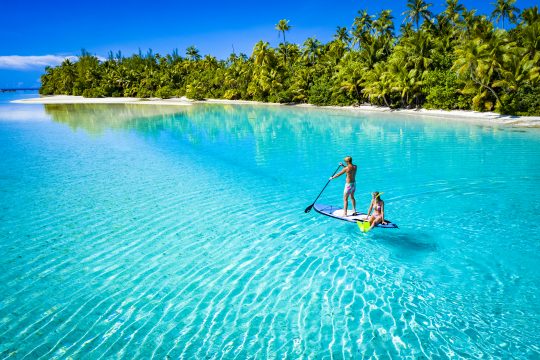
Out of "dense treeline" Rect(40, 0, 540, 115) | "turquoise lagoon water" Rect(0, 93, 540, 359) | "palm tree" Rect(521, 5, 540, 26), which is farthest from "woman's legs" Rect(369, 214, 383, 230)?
"palm tree" Rect(521, 5, 540, 26)

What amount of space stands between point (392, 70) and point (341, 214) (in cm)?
4395

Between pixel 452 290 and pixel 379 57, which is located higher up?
pixel 379 57

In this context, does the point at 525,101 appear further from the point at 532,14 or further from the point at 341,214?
the point at 341,214

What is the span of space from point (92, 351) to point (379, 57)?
59121 mm

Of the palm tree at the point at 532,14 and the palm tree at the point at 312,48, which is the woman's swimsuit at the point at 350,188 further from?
the palm tree at the point at 312,48

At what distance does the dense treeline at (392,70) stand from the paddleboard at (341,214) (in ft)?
111

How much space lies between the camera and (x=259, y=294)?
8.01 metres

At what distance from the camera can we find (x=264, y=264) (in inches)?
365

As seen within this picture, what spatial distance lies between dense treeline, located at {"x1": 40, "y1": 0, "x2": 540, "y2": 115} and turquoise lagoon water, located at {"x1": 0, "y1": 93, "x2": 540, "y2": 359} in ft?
76.9

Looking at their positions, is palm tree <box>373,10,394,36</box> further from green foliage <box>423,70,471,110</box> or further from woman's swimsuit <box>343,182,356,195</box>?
woman's swimsuit <box>343,182,356,195</box>

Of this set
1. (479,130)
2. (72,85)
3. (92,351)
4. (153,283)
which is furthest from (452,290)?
(72,85)

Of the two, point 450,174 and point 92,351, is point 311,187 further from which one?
point 92,351

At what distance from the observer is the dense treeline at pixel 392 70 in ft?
124

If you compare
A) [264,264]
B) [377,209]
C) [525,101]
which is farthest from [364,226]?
[525,101]
